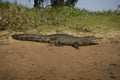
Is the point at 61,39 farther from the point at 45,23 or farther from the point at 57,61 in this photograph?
the point at 45,23

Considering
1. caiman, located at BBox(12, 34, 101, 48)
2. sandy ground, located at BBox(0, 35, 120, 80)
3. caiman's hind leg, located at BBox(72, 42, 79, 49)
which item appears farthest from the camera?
caiman, located at BBox(12, 34, 101, 48)

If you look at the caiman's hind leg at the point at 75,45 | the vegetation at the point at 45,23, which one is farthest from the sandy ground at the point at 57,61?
the vegetation at the point at 45,23

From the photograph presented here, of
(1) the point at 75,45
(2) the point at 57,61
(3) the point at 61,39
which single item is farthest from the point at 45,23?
(2) the point at 57,61

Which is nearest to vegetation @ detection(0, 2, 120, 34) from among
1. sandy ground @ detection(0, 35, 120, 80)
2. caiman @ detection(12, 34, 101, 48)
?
caiman @ detection(12, 34, 101, 48)

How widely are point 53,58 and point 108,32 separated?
2.60 metres

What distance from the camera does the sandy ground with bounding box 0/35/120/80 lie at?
16.9ft

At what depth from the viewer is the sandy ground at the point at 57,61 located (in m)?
5.14

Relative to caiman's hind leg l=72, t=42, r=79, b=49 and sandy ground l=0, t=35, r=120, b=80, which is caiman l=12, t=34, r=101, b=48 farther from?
sandy ground l=0, t=35, r=120, b=80

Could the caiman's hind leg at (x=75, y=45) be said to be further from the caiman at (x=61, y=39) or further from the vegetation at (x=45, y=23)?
the vegetation at (x=45, y=23)

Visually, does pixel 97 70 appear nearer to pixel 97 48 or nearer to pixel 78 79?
pixel 78 79

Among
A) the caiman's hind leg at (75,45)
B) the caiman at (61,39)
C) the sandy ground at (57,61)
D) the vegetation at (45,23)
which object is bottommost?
the sandy ground at (57,61)

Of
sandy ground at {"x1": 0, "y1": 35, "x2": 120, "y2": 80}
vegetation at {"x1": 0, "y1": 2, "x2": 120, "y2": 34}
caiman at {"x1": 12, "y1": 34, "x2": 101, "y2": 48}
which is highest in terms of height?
vegetation at {"x1": 0, "y1": 2, "x2": 120, "y2": 34}

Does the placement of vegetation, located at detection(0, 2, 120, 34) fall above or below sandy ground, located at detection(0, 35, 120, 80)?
above

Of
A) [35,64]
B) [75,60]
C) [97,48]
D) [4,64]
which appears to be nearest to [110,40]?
[97,48]
